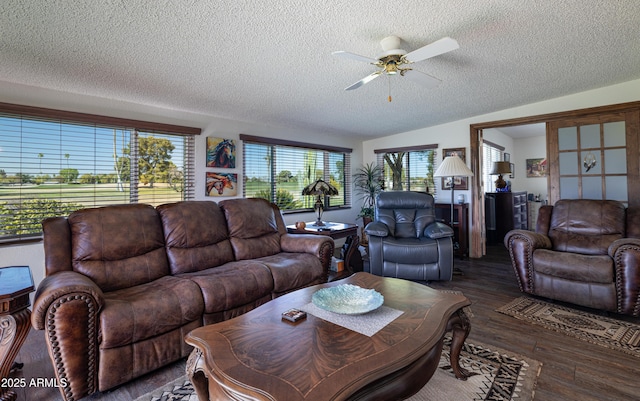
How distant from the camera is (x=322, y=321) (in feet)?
5.04

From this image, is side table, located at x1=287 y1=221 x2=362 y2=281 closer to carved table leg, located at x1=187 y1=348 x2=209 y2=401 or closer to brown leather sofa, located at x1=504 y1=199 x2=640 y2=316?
brown leather sofa, located at x1=504 y1=199 x2=640 y2=316

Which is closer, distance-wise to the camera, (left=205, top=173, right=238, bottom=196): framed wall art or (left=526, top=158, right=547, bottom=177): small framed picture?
(left=205, top=173, right=238, bottom=196): framed wall art

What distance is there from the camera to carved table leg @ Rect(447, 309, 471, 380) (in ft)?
5.58

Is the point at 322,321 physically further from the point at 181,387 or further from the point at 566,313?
the point at 566,313

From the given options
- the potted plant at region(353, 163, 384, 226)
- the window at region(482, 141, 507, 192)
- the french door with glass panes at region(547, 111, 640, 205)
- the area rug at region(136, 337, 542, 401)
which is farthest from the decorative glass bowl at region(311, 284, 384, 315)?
the window at region(482, 141, 507, 192)

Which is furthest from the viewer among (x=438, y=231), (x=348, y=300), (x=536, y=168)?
(x=536, y=168)

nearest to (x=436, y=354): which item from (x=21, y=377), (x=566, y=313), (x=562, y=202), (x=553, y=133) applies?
(x=566, y=313)

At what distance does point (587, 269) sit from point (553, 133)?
2.36 m

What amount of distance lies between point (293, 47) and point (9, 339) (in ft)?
8.41

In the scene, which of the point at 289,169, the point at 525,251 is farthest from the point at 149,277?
the point at 525,251

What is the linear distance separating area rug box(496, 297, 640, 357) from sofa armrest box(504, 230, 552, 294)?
19 centimetres

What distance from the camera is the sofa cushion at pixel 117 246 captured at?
223cm

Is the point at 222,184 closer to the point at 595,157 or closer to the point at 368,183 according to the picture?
the point at 368,183

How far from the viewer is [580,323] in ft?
8.36
